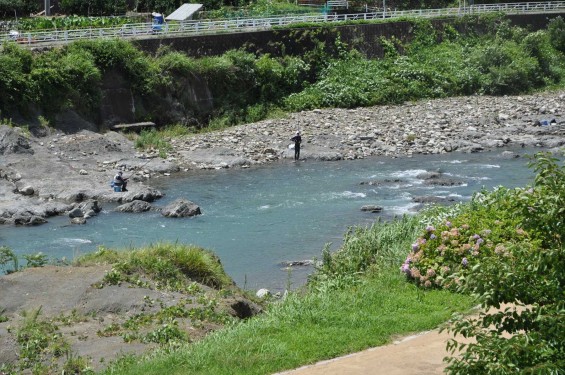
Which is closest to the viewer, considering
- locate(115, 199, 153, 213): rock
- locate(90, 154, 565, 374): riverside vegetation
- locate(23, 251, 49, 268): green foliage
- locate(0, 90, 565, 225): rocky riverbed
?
locate(90, 154, 565, 374): riverside vegetation

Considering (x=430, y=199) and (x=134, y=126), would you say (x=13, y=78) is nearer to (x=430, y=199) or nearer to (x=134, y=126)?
(x=134, y=126)

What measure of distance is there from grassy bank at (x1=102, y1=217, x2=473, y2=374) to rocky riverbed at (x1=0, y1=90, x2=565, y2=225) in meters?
13.6

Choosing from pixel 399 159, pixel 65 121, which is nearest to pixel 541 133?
pixel 399 159

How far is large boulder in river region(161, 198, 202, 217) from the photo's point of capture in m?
28.1

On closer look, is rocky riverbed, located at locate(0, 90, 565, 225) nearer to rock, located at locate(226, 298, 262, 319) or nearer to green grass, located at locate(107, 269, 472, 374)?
rock, located at locate(226, 298, 262, 319)

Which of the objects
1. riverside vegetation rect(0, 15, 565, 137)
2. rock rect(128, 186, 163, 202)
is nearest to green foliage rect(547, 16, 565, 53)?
riverside vegetation rect(0, 15, 565, 137)

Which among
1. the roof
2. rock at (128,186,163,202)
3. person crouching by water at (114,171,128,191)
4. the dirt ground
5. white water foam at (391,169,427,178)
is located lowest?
white water foam at (391,169,427,178)

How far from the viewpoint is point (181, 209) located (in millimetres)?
28156

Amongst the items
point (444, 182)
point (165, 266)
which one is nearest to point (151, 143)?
point (444, 182)

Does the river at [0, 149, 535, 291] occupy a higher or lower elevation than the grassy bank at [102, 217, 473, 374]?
lower

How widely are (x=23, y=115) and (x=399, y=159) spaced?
47.5 feet

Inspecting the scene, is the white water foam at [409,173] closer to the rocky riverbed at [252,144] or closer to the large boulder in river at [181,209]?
the rocky riverbed at [252,144]

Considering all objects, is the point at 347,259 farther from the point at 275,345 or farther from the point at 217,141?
the point at 217,141

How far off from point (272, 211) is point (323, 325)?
1540cm
